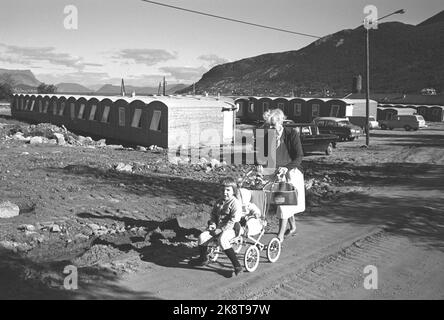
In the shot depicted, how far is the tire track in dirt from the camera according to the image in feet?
18.5

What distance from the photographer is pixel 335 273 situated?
6363 millimetres

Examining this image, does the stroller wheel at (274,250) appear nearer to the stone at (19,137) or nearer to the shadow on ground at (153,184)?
the shadow on ground at (153,184)

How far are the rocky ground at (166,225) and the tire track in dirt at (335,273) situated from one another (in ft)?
0.09

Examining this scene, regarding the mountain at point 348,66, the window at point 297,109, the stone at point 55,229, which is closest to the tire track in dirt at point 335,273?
the stone at point 55,229

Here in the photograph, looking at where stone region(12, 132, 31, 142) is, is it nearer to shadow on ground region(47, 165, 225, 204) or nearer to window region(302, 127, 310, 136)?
shadow on ground region(47, 165, 225, 204)

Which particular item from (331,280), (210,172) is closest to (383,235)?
(331,280)

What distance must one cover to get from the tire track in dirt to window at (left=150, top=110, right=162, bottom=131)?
1693 cm

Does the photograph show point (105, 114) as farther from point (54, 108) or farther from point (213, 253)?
point (213, 253)

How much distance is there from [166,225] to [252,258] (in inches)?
113

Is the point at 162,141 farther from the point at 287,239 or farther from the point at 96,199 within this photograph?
the point at 287,239

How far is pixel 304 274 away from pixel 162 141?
17.7 m

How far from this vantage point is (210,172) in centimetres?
1653

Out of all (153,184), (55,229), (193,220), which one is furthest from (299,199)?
(153,184)

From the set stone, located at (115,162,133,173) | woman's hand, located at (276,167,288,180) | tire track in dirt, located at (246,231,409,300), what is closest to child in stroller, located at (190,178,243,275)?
tire track in dirt, located at (246,231,409,300)
